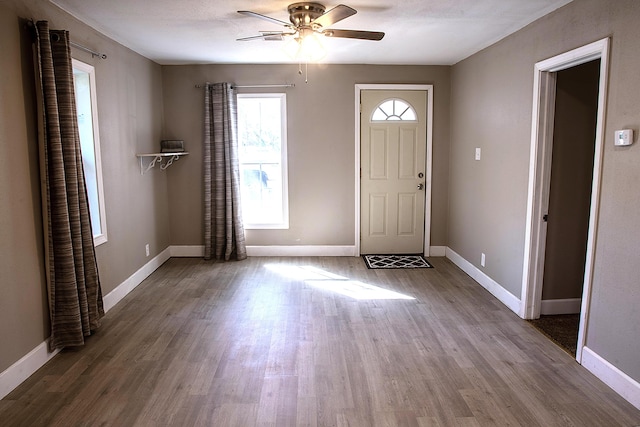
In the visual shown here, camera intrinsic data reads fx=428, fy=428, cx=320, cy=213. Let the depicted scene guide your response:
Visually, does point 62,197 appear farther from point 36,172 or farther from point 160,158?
point 160,158


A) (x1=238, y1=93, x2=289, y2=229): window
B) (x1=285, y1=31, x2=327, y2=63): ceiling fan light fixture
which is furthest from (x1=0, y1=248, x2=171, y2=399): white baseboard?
(x1=285, y1=31, x2=327, y2=63): ceiling fan light fixture

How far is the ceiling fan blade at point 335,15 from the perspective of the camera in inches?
107

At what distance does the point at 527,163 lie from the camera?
358 cm

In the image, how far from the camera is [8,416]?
2.34 metres

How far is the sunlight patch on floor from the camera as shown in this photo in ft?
14.0

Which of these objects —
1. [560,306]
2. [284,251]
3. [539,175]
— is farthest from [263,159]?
[560,306]

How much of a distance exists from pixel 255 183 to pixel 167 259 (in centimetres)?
152

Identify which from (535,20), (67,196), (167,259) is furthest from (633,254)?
(167,259)

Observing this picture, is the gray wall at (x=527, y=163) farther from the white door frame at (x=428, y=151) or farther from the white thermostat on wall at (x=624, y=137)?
the white door frame at (x=428, y=151)

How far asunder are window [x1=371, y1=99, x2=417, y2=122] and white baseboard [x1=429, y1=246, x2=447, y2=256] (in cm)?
173

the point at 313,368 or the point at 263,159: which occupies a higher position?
the point at 263,159

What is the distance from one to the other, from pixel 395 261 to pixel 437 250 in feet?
2.26

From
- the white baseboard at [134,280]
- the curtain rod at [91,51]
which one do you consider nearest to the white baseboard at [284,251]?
the white baseboard at [134,280]

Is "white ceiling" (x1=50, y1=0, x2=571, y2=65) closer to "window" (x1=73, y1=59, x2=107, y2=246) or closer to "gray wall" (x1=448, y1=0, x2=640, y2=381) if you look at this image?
"gray wall" (x1=448, y1=0, x2=640, y2=381)
